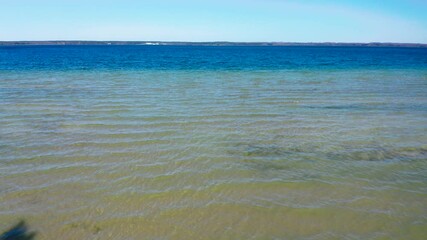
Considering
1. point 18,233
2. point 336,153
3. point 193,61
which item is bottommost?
point 18,233

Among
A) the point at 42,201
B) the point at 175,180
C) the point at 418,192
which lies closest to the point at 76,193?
the point at 42,201

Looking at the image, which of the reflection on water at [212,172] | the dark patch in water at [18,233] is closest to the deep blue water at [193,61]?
the reflection on water at [212,172]

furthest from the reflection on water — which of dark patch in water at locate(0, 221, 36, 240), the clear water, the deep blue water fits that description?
the deep blue water

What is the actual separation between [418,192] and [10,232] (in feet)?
22.5

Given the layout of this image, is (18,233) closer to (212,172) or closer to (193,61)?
(212,172)

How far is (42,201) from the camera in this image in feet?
17.7

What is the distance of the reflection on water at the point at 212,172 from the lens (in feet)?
15.9

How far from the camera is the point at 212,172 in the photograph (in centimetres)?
671

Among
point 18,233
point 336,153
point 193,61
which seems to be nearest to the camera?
point 18,233

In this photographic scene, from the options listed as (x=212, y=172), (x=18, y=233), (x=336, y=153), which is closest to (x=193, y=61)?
(x=336, y=153)

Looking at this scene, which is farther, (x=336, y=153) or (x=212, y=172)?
(x=336, y=153)

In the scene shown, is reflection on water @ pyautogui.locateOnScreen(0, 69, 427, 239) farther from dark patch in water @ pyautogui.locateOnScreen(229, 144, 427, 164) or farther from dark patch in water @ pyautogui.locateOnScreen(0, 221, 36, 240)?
dark patch in water @ pyautogui.locateOnScreen(0, 221, 36, 240)

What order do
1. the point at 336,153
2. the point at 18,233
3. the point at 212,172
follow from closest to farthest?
the point at 18,233 < the point at 212,172 < the point at 336,153

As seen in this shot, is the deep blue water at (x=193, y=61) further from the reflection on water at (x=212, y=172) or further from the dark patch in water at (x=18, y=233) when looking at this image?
the dark patch in water at (x=18, y=233)
